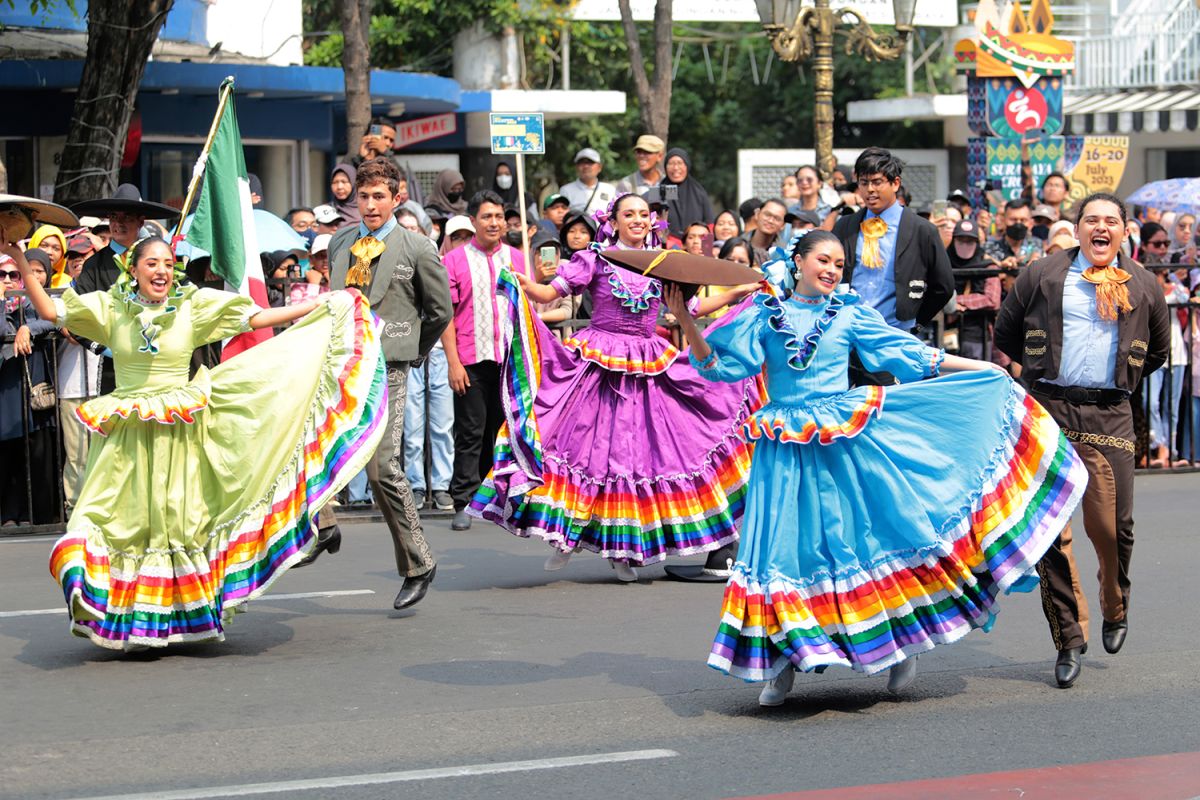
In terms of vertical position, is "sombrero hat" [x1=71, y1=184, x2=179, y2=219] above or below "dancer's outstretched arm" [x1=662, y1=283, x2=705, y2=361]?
above

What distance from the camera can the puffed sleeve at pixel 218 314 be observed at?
8.48 meters

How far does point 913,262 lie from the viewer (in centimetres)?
991

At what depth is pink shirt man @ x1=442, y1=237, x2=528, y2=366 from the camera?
12.9 meters

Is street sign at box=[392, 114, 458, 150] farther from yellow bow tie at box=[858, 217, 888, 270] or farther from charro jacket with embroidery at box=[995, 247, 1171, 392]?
charro jacket with embroidery at box=[995, 247, 1171, 392]

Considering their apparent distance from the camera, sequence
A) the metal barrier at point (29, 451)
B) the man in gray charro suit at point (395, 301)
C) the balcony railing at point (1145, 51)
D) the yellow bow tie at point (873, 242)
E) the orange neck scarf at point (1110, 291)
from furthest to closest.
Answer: the balcony railing at point (1145, 51) < the metal barrier at point (29, 451) < the yellow bow tie at point (873, 242) < the man in gray charro suit at point (395, 301) < the orange neck scarf at point (1110, 291)

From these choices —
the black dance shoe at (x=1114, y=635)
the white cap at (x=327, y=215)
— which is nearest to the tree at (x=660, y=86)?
the white cap at (x=327, y=215)

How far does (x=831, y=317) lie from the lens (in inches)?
289

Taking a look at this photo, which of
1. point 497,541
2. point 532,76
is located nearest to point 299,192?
point 532,76

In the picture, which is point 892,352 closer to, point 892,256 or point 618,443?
point 892,256

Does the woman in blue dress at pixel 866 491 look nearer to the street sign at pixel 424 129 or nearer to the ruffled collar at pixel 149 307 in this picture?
the ruffled collar at pixel 149 307

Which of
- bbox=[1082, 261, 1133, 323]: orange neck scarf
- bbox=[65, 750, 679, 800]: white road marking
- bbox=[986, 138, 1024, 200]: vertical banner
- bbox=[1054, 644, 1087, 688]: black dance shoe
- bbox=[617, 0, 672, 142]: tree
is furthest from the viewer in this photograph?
bbox=[986, 138, 1024, 200]: vertical banner

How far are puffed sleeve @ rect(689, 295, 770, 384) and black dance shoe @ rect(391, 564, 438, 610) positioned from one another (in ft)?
7.93

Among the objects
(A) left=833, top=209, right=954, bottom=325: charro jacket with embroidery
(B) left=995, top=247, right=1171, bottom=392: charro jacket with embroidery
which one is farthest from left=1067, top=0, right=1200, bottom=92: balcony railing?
(B) left=995, top=247, right=1171, bottom=392: charro jacket with embroidery

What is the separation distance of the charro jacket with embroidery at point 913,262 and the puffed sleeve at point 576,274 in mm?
1372
